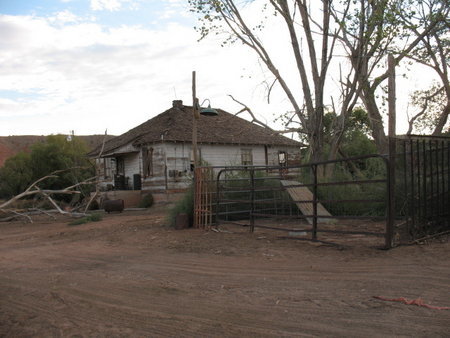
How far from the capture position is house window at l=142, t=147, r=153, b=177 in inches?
945

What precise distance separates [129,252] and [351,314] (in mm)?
5616

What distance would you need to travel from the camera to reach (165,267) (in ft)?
23.2

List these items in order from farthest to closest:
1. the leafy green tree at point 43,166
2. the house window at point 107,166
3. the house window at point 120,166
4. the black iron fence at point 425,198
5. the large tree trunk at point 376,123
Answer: the leafy green tree at point 43,166
the house window at point 107,166
the house window at point 120,166
the large tree trunk at point 376,123
the black iron fence at point 425,198

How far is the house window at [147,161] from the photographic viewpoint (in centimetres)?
2402

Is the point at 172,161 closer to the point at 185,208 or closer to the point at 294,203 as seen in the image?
the point at 185,208

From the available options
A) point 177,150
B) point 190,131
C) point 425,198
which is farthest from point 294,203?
point 190,131

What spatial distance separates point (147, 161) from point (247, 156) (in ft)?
21.3

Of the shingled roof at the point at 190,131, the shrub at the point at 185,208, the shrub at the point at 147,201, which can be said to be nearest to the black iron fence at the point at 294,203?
the shrub at the point at 185,208

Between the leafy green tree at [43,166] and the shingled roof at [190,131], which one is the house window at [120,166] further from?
the leafy green tree at [43,166]

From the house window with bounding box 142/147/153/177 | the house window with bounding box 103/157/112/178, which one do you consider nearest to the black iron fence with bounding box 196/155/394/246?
the house window with bounding box 142/147/153/177

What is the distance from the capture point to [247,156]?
89.1 ft

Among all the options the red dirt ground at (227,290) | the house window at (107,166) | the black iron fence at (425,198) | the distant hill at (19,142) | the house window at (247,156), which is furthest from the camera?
the distant hill at (19,142)

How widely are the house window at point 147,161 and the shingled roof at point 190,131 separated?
0.58m

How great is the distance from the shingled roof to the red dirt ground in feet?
49.0
